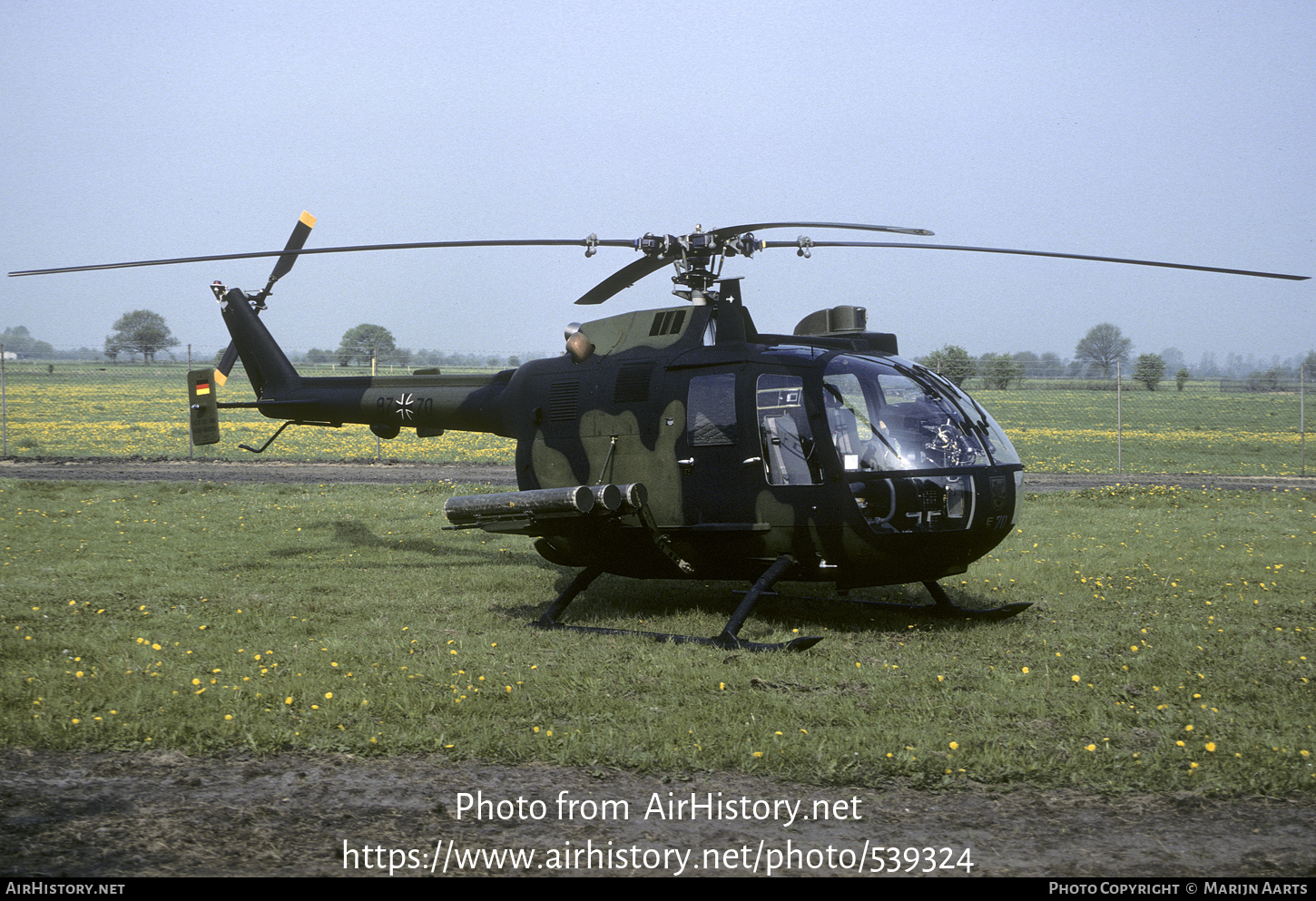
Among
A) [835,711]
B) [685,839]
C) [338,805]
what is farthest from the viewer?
[835,711]

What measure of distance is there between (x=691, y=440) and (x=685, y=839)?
4.60m

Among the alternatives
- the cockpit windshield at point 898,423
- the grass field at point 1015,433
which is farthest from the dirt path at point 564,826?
the grass field at point 1015,433

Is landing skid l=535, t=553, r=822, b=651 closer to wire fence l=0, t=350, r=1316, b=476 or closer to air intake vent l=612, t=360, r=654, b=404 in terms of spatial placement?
air intake vent l=612, t=360, r=654, b=404

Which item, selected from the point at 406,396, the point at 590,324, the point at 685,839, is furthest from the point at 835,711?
the point at 406,396

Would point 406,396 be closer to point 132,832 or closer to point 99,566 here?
point 99,566

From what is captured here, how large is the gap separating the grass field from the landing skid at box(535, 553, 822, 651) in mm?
17512

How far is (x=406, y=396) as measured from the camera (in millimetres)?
11461

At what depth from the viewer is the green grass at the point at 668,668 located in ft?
18.4

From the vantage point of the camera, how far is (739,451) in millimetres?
8453

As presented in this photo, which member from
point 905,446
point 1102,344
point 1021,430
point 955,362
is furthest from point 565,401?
point 1102,344

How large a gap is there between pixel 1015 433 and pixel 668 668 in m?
32.4

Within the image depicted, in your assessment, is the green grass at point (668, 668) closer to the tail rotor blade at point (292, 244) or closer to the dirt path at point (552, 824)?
the dirt path at point (552, 824)

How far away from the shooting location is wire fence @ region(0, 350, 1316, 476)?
2672 cm

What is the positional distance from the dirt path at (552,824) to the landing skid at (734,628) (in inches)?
99.8
